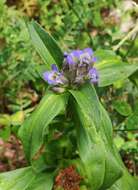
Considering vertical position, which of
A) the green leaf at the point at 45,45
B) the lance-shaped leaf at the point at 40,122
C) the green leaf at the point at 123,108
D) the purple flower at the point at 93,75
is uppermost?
the green leaf at the point at 45,45

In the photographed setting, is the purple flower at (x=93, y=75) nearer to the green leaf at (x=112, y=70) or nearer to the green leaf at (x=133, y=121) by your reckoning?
the green leaf at (x=112, y=70)

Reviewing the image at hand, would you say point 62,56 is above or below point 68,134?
above

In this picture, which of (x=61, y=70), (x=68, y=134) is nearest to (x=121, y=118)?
(x=68, y=134)

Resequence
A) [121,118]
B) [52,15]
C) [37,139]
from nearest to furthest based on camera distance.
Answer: [37,139] < [121,118] < [52,15]

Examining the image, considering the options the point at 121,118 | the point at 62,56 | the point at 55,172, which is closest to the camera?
the point at 62,56

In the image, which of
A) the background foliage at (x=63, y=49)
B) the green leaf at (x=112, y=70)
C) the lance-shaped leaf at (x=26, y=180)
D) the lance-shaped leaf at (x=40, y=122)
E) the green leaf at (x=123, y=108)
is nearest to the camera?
the lance-shaped leaf at (x=40, y=122)

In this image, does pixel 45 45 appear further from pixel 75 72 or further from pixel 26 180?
pixel 26 180

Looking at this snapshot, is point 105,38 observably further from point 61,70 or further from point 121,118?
point 61,70

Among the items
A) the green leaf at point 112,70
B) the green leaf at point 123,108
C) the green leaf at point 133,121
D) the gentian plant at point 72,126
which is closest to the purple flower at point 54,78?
the gentian plant at point 72,126
